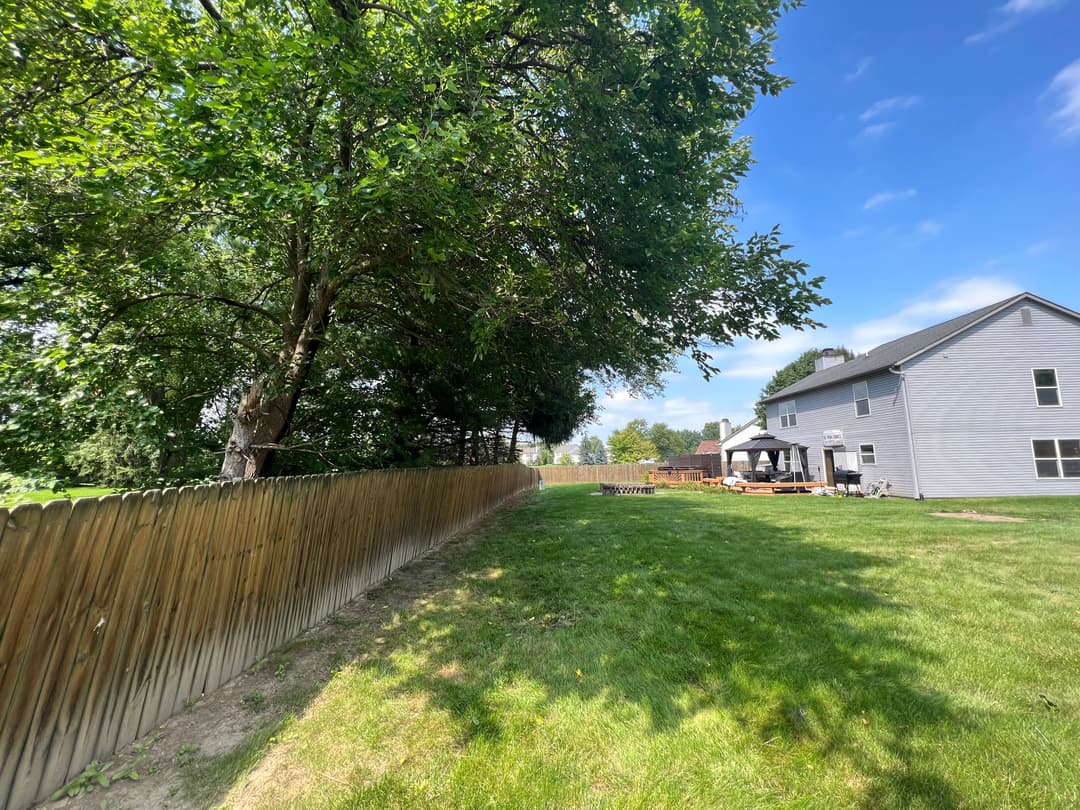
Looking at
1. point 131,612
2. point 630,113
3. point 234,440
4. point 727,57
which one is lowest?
point 131,612

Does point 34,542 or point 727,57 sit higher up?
point 727,57

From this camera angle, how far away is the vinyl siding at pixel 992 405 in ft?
49.6

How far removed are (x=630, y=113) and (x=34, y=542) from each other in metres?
5.91

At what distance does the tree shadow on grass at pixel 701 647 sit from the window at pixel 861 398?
14.1 metres

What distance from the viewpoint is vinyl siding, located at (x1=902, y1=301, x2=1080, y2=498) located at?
15.1m

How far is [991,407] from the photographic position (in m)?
15.5

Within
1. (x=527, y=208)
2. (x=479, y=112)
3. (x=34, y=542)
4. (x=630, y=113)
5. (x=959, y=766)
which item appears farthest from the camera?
(x=527, y=208)

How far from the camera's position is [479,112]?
13.8 ft

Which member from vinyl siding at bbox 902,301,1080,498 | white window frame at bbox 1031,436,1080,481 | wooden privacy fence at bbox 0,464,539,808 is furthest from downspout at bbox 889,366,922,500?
wooden privacy fence at bbox 0,464,539,808

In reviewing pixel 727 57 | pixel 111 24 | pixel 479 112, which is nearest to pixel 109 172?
pixel 111 24

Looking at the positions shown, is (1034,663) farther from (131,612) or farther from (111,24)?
(111,24)

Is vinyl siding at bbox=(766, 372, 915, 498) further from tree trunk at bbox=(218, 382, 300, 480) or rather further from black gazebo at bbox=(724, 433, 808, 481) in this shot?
tree trunk at bbox=(218, 382, 300, 480)

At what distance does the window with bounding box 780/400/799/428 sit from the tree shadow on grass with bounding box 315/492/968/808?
722 inches

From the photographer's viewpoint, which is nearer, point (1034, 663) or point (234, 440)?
point (1034, 663)
